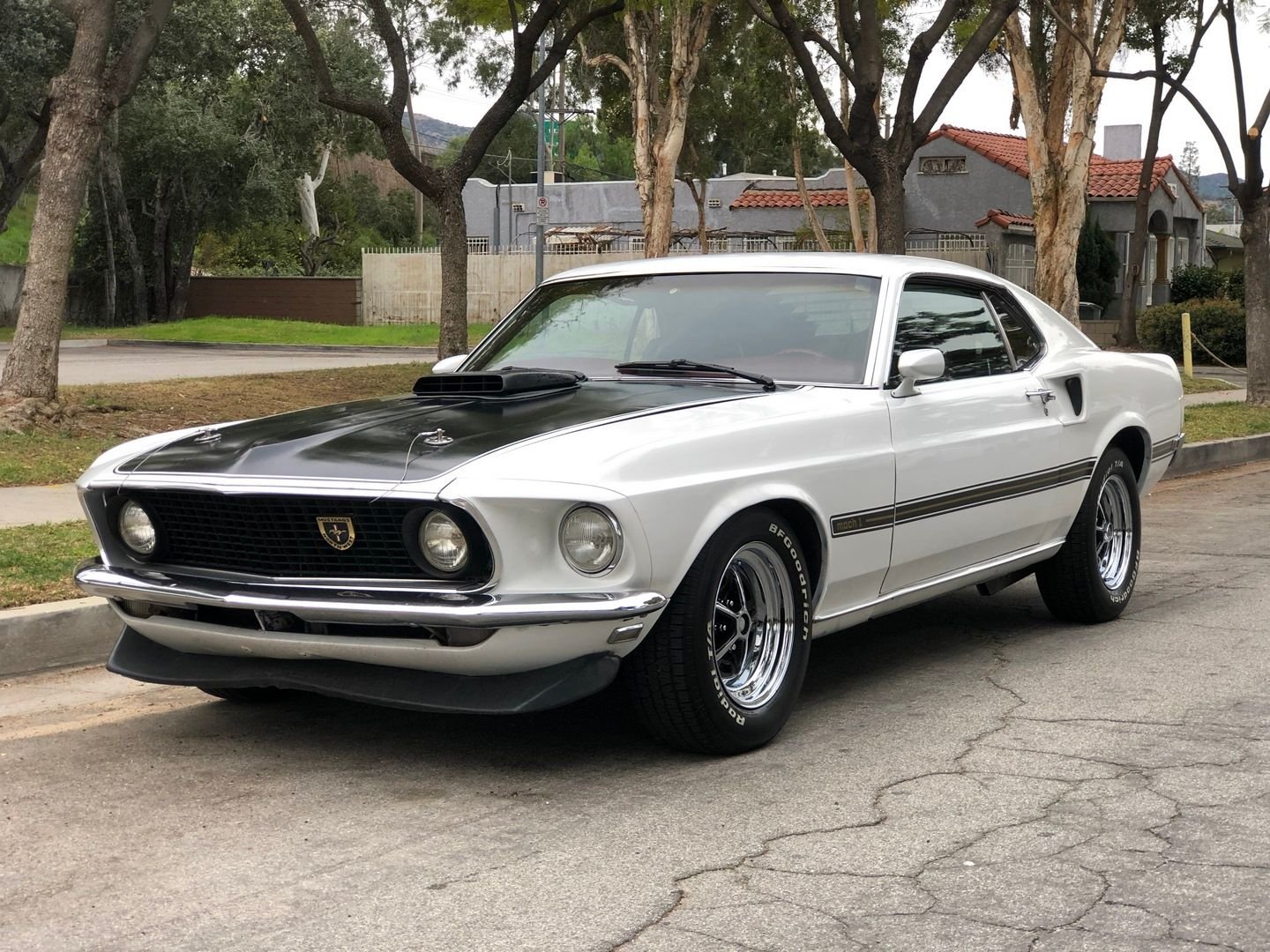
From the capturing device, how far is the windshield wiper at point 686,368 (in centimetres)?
539


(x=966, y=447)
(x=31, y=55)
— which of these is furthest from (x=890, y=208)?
(x=31, y=55)

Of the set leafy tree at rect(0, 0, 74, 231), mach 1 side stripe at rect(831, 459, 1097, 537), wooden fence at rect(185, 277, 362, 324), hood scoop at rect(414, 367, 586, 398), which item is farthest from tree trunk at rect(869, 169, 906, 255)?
wooden fence at rect(185, 277, 362, 324)

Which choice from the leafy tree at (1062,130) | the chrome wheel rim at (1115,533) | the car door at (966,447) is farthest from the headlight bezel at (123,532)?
the leafy tree at (1062,130)

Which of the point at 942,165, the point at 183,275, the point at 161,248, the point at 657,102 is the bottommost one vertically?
the point at 183,275

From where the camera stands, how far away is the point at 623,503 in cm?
430

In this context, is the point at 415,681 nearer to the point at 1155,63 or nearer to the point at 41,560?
the point at 41,560

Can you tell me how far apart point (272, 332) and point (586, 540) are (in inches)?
1345

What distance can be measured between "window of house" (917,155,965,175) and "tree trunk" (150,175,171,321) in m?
19.9

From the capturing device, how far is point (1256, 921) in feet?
11.5

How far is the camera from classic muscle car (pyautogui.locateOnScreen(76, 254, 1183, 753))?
14.2ft

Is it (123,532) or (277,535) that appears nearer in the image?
(277,535)

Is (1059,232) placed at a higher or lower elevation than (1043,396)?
higher

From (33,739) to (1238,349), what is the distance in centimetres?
2838

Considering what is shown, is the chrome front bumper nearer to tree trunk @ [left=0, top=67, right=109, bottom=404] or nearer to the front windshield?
the front windshield
